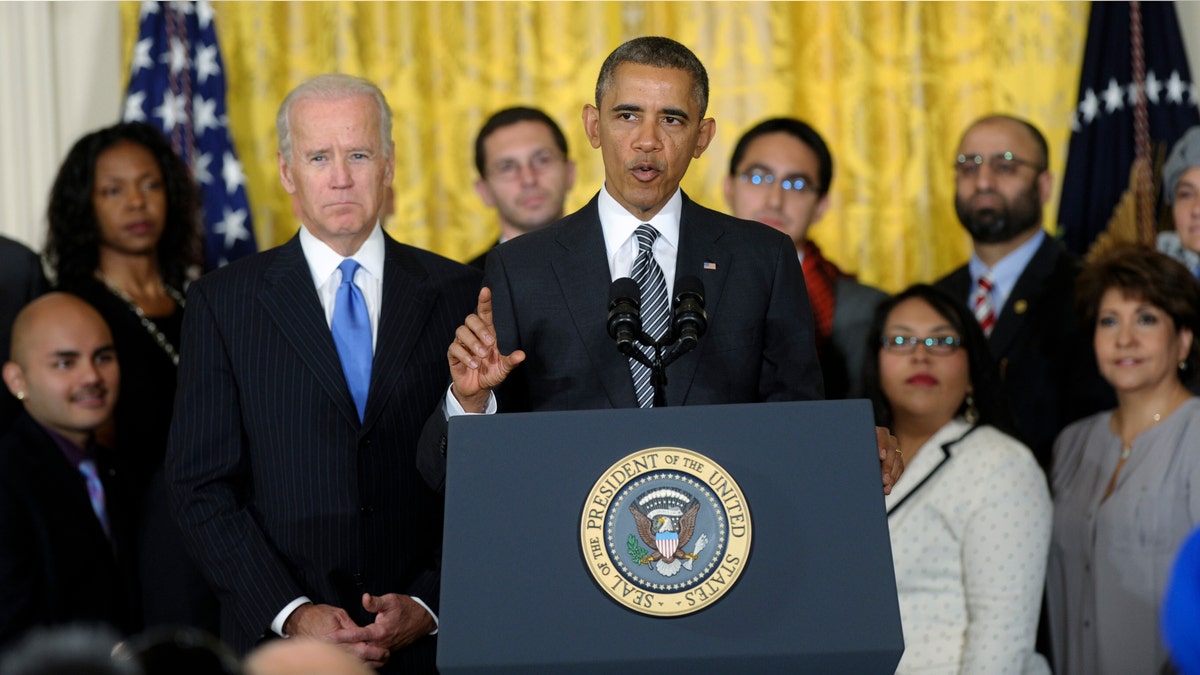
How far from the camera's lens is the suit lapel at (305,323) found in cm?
298

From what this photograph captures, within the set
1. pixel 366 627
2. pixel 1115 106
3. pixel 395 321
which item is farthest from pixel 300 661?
pixel 1115 106

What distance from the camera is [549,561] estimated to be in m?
2.14

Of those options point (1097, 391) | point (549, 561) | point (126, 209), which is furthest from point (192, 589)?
point (1097, 391)

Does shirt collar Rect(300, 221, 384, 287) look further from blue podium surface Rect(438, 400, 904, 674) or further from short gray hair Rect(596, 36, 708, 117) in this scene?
blue podium surface Rect(438, 400, 904, 674)

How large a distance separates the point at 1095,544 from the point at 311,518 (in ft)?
8.49

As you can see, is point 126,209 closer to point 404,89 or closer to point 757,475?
point 404,89

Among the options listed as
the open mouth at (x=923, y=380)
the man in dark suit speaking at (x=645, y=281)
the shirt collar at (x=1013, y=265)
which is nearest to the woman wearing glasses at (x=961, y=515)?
the open mouth at (x=923, y=380)

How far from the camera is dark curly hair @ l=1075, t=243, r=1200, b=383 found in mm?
4523

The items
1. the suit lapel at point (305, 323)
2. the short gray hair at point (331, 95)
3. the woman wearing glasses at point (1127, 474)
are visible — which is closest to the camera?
the suit lapel at point (305, 323)

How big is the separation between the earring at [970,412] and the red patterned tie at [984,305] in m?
0.71

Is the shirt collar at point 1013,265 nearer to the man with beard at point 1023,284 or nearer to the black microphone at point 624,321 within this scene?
the man with beard at point 1023,284

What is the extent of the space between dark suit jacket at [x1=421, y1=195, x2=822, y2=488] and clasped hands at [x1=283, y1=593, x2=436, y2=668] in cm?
33

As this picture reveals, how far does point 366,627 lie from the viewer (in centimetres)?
280

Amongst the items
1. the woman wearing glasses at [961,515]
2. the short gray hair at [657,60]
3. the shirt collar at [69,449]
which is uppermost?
the short gray hair at [657,60]
